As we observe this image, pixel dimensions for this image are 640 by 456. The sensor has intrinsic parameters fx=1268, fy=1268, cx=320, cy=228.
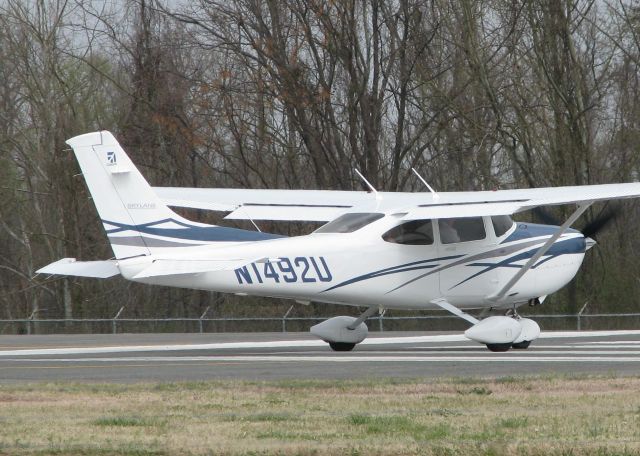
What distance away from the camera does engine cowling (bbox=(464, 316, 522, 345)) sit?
62.5 feet

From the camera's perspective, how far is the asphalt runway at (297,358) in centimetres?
1553

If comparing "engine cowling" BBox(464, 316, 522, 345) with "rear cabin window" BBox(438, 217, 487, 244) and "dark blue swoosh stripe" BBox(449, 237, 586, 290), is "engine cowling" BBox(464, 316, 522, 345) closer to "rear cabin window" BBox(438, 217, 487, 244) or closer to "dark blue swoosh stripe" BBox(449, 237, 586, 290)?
"dark blue swoosh stripe" BBox(449, 237, 586, 290)

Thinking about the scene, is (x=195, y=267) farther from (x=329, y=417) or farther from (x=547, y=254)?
(x=329, y=417)

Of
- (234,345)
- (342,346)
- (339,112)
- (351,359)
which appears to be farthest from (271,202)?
(339,112)

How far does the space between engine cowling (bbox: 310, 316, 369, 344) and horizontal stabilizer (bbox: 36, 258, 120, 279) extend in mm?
3418

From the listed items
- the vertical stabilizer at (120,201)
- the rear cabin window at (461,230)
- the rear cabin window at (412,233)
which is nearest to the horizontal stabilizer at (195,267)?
the vertical stabilizer at (120,201)

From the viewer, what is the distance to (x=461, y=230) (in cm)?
2000

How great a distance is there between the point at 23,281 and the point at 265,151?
955 centimetres

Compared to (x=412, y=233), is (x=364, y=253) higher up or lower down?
lower down

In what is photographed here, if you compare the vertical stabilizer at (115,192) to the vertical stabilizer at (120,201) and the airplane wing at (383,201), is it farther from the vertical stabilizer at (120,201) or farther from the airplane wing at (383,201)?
the airplane wing at (383,201)

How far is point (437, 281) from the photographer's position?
65.3 ft

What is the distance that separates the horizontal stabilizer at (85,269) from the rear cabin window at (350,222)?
10.6 feet

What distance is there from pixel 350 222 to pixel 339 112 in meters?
22.4

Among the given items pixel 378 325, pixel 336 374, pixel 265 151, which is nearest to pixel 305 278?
pixel 336 374
